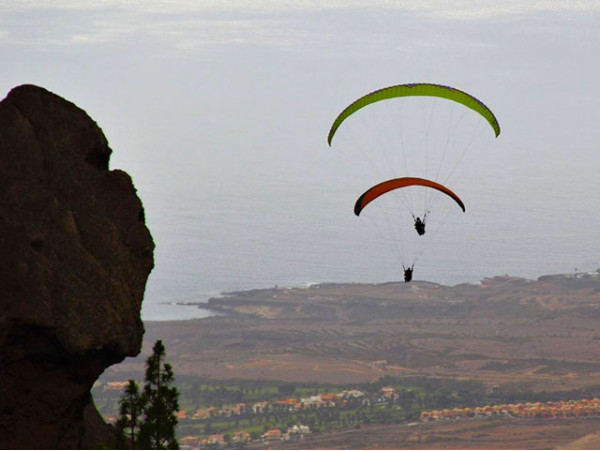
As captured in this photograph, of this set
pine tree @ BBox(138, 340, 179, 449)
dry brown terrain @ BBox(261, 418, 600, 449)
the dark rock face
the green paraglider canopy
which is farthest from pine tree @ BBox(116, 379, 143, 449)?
dry brown terrain @ BBox(261, 418, 600, 449)

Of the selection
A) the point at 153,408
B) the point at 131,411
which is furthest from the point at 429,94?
the point at 131,411

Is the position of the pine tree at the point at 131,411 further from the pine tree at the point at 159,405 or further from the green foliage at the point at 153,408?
the pine tree at the point at 159,405

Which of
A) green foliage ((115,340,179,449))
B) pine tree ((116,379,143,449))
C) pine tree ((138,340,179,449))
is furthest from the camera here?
pine tree ((138,340,179,449))

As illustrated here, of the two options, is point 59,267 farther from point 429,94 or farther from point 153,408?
point 429,94

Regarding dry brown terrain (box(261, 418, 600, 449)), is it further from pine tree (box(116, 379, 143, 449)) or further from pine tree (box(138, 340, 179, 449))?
pine tree (box(116, 379, 143, 449))

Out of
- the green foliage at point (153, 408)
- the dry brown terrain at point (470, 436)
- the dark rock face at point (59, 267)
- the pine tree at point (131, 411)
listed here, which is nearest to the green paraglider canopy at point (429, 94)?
the green foliage at point (153, 408)

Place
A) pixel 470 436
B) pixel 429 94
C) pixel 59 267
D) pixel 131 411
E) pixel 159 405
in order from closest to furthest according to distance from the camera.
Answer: pixel 59 267 < pixel 131 411 < pixel 159 405 < pixel 429 94 < pixel 470 436
